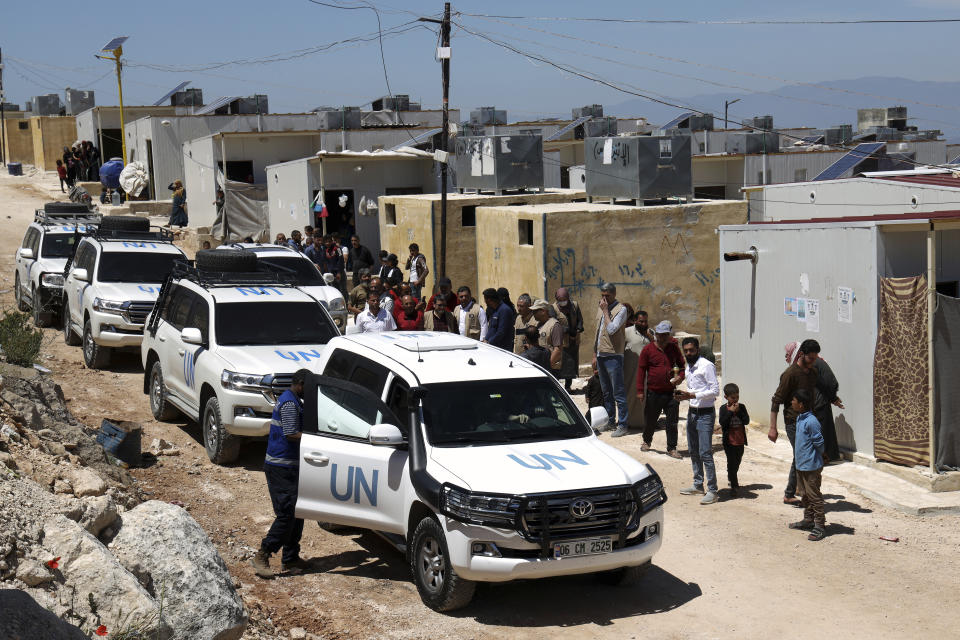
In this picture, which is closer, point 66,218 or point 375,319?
point 375,319

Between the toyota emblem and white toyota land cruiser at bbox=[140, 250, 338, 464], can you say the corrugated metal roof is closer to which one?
white toyota land cruiser at bbox=[140, 250, 338, 464]

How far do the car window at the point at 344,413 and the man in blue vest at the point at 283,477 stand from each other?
0.62 ft

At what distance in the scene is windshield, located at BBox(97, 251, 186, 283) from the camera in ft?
58.6

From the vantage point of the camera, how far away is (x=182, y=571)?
6668 mm

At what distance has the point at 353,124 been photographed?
33.3 meters

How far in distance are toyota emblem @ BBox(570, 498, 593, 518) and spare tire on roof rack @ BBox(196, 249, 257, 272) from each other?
848 centimetres

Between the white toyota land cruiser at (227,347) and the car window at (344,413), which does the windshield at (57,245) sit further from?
the car window at (344,413)

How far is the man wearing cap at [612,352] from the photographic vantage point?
13.1 metres

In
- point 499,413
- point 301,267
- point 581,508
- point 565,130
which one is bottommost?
point 581,508

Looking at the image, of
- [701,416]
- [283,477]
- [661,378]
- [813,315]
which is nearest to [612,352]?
[661,378]

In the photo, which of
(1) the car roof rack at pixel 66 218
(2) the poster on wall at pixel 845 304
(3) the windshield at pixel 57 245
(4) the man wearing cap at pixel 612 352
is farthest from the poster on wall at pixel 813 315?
(1) the car roof rack at pixel 66 218

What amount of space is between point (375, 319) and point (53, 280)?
31.0 feet

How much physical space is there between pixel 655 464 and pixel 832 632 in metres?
4.74

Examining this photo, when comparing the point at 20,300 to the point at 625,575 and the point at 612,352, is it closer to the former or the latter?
the point at 612,352
